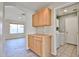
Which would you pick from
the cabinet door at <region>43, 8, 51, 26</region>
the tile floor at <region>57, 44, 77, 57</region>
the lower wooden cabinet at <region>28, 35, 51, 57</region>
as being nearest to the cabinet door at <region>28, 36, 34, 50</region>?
the lower wooden cabinet at <region>28, 35, 51, 57</region>

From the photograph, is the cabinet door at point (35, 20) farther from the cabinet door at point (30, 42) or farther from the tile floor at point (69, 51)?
the tile floor at point (69, 51)

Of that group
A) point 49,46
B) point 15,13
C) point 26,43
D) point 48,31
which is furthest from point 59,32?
point 15,13

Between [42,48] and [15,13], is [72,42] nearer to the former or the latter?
[42,48]

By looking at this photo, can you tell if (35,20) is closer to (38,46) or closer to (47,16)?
(47,16)

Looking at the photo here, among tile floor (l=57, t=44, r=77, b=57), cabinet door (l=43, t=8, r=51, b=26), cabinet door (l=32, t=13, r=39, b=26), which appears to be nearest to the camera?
tile floor (l=57, t=44, r=77, b=57)

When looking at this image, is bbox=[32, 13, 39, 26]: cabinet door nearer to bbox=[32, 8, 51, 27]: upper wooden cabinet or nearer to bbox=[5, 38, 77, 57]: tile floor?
bbox=[32, 8, 51, 27]: upper wooden cabinet

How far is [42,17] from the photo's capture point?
1871 mm

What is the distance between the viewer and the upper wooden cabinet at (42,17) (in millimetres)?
1771

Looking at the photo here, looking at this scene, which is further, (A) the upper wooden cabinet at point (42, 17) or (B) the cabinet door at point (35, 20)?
(B) the cabinet door at point (35, 20)

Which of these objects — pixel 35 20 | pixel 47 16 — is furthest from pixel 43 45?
pixel 35 20

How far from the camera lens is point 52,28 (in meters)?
1.80

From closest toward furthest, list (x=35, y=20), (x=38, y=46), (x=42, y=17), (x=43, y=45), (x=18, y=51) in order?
1. (x=18, y=51)
2. (x=43, y=45)
3. (x=38, y=46)
4. (x=42, y=17)
5. (x=35, y=20)

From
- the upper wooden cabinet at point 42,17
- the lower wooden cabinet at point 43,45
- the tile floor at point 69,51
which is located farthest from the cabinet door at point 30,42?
the tile floor at point 69,51

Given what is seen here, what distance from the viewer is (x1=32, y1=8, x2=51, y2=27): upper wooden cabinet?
5.81 feet
